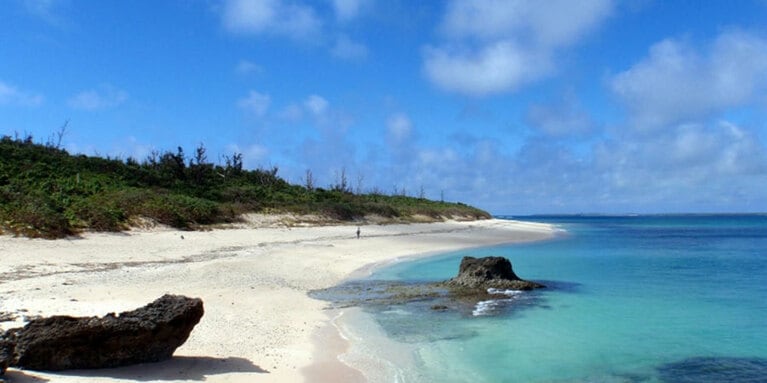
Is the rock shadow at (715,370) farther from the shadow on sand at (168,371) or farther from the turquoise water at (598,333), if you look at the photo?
the shadow on sand at (168,371)

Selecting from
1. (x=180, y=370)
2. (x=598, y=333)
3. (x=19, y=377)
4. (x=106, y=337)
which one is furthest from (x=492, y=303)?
(x=19, y=377)

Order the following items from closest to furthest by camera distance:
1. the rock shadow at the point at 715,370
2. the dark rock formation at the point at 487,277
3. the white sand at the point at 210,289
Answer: the white sand at the point at 210,289 < the rock shadow at the point at 715,370 < the dark rock formation at the point at 487,277

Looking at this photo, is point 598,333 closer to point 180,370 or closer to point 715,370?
point 715,370

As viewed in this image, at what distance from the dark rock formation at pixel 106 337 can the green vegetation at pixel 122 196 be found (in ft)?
52.1

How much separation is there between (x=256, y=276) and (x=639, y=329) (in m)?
11.3

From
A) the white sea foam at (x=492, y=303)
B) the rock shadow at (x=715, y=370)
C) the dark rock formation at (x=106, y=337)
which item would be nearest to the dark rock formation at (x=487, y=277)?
the white sea foam at (x=492, y=303)

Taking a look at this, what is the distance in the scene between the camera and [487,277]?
1745 centimetres

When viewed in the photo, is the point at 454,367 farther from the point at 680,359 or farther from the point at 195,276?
the point at 195,276

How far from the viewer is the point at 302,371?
8.20m

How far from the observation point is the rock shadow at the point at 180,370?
7.09 metres

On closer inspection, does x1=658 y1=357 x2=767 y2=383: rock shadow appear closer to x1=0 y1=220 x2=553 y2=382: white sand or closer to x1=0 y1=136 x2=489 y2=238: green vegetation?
x1=0 y1=220 x2=553 y2=382: white sand

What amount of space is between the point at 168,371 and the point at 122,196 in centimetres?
2625

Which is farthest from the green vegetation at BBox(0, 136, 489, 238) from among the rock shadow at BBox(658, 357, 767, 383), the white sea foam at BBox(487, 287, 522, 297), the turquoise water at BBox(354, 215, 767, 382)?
the rock shadow at BBox(658, 357, 767, 383)

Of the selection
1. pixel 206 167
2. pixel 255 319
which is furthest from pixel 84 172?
pixel 255 319
